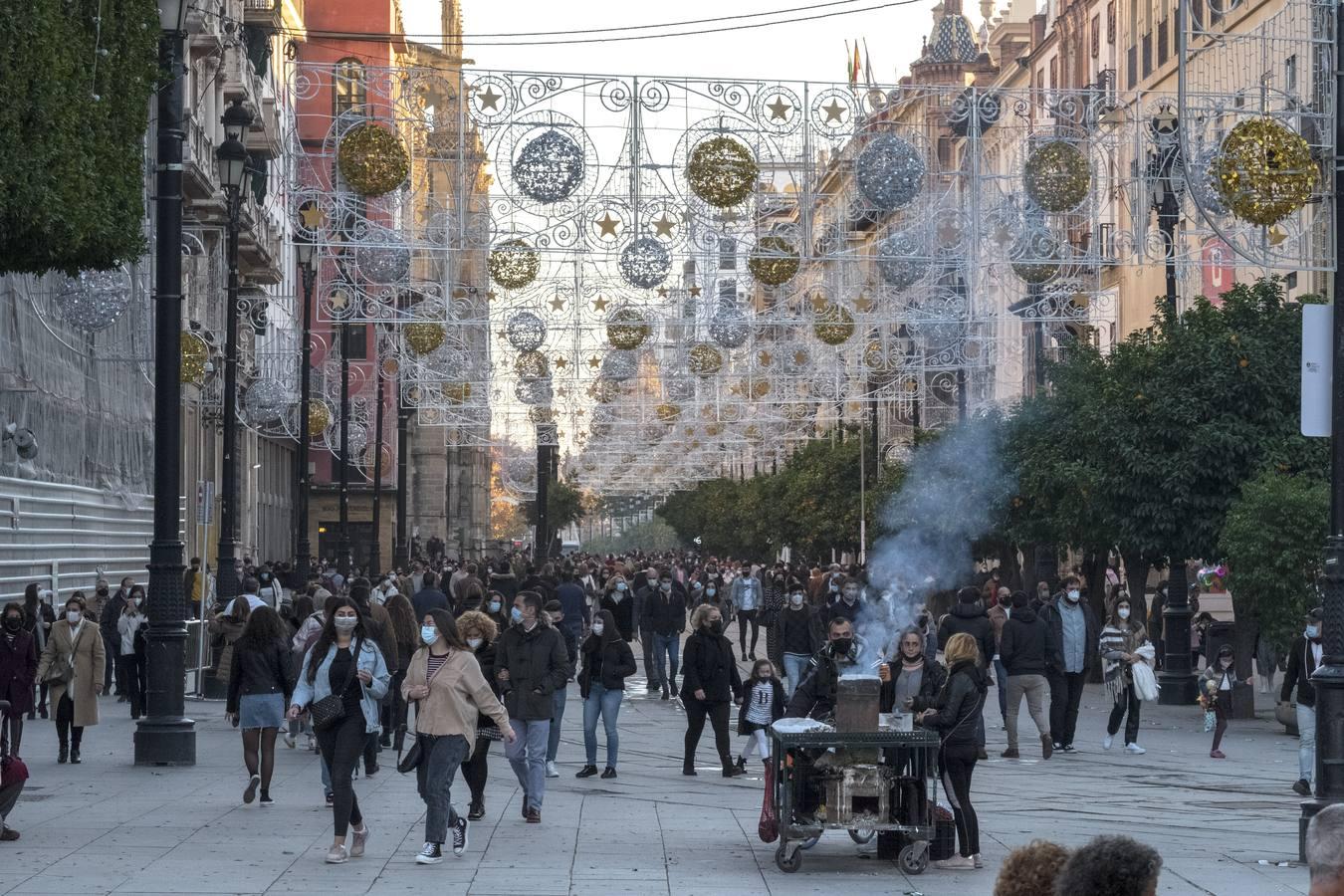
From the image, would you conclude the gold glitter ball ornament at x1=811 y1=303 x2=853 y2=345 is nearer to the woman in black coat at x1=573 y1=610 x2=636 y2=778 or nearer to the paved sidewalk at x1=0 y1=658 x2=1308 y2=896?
the paved sidewalk at x1=0 y1=658 x2=1308 y2=896

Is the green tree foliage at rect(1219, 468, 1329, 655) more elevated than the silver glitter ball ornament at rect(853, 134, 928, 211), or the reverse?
the silver glitter ball ornament at rect(853, 134, 928, 211)

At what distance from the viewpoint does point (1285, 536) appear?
78.3 feet

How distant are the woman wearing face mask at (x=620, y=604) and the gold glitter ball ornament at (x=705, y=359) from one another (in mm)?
12430

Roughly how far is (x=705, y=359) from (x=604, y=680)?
82.7 ft

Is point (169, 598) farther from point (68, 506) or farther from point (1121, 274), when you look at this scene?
point (1121, 274)

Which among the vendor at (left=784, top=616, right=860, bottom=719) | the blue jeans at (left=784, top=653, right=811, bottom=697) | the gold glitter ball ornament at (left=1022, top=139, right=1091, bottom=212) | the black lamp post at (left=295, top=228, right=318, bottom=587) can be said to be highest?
the gold glitter ball ornament at (left=1022, top=139, right=1091, bottom=212)

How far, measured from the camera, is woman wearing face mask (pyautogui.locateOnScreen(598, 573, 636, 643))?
29.0 m

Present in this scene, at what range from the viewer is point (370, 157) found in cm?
2327

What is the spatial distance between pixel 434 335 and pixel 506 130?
46.0ft

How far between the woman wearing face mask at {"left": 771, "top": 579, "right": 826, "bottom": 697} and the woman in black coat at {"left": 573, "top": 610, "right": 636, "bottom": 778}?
4.53 metres

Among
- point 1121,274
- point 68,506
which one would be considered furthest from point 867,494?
point 68,506

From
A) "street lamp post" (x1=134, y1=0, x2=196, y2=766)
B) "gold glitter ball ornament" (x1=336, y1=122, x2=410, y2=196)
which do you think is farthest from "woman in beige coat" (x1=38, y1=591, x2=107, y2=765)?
"gold glitter ball ornament" (x1=336, y1=122, x2=410, y2=196)

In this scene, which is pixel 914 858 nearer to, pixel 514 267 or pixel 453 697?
pixel 453 697

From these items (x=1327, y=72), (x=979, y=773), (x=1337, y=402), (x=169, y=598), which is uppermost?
(x=1327, y=72)
